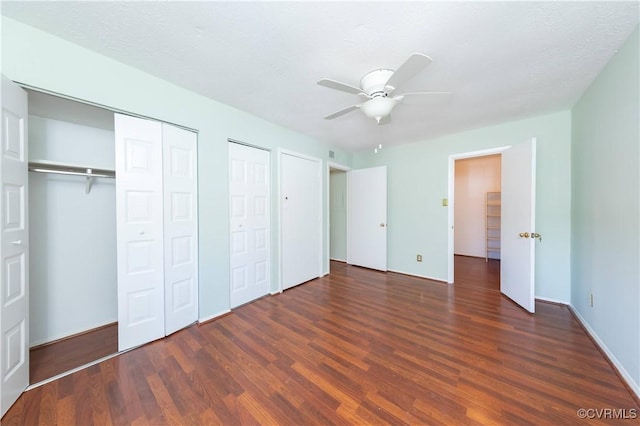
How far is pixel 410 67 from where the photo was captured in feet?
4.46

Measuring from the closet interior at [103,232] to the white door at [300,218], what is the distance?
1.23 meters

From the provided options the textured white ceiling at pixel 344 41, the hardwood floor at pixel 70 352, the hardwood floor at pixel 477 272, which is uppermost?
the textured white ceiling at pixel 344 41

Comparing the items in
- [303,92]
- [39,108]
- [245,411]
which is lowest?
[245,411]

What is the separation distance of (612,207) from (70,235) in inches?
186

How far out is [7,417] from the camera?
126 cm

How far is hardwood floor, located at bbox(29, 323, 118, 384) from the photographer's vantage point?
166 cm

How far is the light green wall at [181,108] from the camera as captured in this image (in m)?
1.44

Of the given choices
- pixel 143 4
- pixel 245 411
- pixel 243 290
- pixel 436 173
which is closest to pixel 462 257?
pixel 436 173

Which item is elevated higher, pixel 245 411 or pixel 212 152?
pixel 212 152

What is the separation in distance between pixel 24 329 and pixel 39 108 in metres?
1.70

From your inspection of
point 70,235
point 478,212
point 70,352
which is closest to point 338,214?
point 478,212

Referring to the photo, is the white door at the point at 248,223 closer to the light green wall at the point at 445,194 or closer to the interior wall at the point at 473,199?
the light green wall at the point at 445,194

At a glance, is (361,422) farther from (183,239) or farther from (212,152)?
(212,152)
